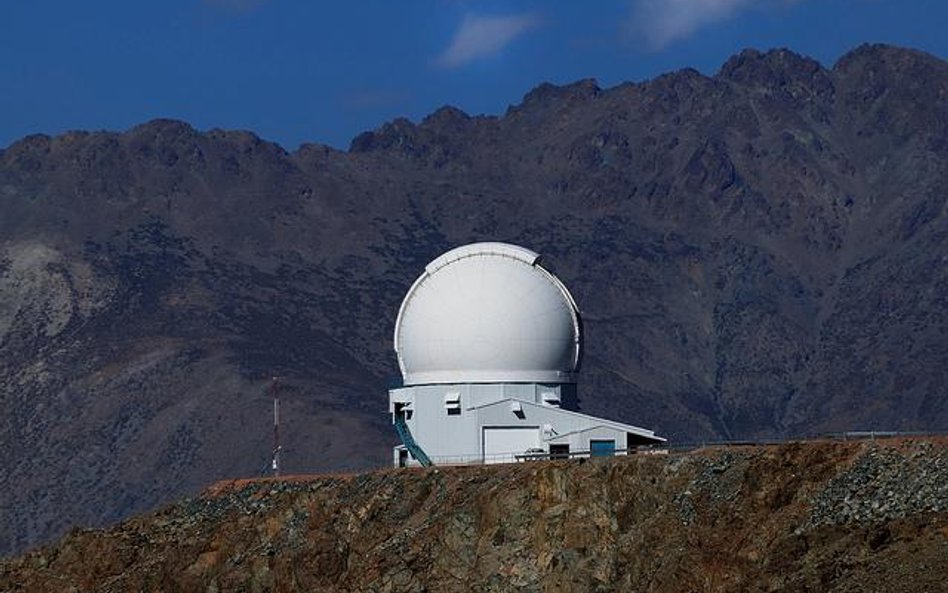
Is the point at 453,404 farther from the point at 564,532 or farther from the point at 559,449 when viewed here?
the point at 564,532

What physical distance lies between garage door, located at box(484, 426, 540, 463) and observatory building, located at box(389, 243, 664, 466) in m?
0.03

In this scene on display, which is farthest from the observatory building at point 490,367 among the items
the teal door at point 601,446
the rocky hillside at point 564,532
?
the rocky hillside at point 564,532

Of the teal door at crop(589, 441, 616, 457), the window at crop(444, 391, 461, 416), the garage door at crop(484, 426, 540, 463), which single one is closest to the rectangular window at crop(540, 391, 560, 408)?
the garage door at crop(484, 426, 540, 463)

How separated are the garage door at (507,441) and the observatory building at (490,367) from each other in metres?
0.03

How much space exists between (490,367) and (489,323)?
5.13 ft

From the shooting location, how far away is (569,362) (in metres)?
83.2

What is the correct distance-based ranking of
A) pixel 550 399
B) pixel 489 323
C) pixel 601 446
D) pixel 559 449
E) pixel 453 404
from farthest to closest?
pixel 550 399, pixel 489 323, pixel 453 404, pixel 559 449, pixel 601 446

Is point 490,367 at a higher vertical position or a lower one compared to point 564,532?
higher

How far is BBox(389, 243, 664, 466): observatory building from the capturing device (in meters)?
78.4

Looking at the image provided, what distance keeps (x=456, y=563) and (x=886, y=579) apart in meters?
16.8

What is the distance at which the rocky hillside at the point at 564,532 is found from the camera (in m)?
51.8

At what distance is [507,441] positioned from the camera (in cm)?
7862

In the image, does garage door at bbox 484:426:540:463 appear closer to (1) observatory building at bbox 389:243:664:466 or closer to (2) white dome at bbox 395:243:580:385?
(1) observatory building at bbox 389:243:664:466

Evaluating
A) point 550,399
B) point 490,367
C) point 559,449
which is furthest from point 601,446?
point 490,367
